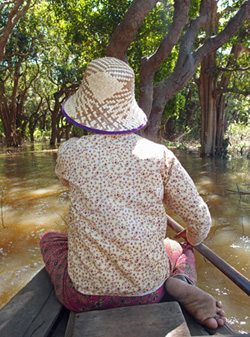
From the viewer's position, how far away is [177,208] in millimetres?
1385

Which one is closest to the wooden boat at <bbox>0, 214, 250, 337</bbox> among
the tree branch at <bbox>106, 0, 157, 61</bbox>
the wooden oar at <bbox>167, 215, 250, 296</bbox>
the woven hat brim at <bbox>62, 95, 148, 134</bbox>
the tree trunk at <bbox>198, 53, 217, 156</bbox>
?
the wooden oar at <bbox>167, 215, 250, 296</bbox>

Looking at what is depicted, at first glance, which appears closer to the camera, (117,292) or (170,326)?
(170,326)

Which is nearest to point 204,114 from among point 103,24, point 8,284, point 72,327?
point 103,24

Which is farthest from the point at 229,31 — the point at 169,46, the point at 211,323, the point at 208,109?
the point at 211,323

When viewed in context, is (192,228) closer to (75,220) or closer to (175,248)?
(175,248)

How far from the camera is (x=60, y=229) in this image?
3.54m

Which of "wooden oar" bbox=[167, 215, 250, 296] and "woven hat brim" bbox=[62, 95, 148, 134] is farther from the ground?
"woven hat brim" bbox=[62, 95, 148, 134]

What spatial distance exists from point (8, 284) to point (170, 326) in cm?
175

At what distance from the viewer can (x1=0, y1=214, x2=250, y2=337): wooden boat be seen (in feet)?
3.68

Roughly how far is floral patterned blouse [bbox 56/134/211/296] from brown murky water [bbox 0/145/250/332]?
1.08 m

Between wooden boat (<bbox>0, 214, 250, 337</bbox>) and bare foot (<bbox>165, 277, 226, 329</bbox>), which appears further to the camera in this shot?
bare foot (<bbox>165, 277, 226, 329</bbox>)

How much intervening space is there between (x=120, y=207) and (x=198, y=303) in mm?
575

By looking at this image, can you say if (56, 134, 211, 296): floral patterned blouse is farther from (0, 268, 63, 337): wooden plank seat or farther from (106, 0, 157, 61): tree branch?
(106, 0, 157, 61): tree branch

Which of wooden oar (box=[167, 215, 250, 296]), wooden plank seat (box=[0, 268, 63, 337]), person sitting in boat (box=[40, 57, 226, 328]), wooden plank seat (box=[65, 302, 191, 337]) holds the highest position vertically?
person sitting in boat (box=[40, 57, 226, 328])
